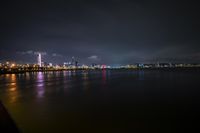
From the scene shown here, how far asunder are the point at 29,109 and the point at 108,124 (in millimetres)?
7947

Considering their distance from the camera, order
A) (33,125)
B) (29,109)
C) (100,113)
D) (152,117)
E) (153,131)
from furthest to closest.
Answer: (29,109) < (100,113) < (152,117) < (33,125) < (153,131)

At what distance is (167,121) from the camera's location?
11156mm

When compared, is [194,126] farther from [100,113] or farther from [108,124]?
[100,113]

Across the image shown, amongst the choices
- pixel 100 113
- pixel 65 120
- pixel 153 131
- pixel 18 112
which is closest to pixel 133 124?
pixel 153 131

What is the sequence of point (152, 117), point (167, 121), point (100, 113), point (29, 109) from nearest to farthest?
1. point (167, 121)
2. point (152, 117)
3. point (100, 113)
4. point (29, 109)

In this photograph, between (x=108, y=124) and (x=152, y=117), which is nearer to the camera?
(x=108, y=124)

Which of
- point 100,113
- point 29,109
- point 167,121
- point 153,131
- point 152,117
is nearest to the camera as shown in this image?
point 153,131

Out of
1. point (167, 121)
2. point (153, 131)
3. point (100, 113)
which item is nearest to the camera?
point (153, 131)

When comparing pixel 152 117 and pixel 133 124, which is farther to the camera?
pixel 152 117

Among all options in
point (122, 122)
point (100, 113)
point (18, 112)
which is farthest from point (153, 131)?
point (18, 112)

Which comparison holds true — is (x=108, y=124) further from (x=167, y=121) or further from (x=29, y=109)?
(x=29, y=109)

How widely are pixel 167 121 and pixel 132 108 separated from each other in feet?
13.2

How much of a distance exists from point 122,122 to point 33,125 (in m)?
5.60

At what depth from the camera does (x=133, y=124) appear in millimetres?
10609
